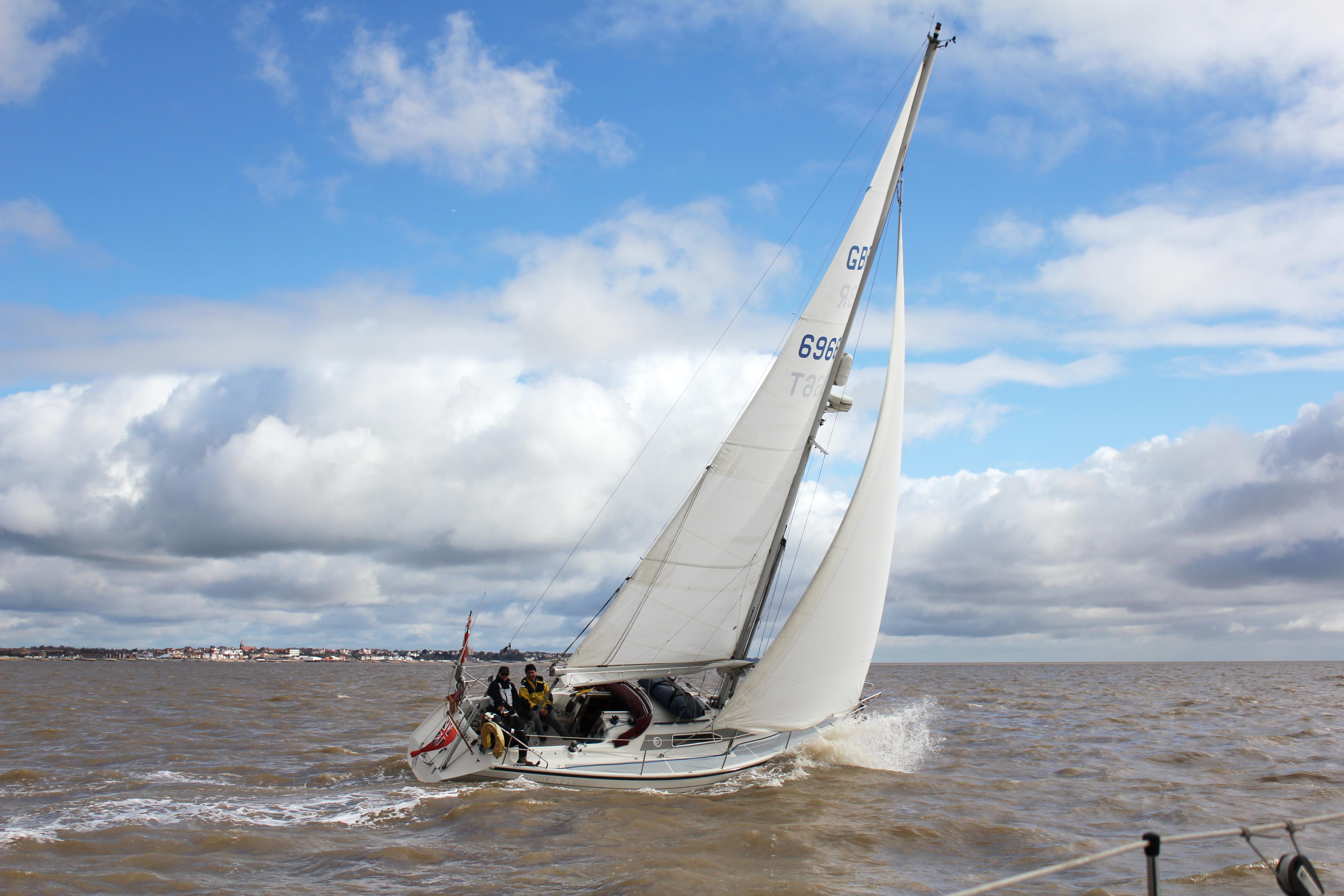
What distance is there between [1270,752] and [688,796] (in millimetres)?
14759

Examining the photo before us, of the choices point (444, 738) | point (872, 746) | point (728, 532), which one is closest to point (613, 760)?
point (444, 738)

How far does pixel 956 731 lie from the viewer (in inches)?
958

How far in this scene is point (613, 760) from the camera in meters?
12.8

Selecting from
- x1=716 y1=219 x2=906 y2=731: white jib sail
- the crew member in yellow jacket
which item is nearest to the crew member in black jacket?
A: the crew member in yellow jacket

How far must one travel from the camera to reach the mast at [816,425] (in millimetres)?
14547

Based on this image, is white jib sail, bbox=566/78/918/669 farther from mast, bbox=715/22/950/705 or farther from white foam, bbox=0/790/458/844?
white foam, bbox=0/790/458/844

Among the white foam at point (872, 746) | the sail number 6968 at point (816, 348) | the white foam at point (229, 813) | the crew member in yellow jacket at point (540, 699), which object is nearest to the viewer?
the white foam at point (229, 813)

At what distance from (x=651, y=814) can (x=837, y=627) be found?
423 cm

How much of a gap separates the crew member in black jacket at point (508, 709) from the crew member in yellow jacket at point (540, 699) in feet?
0.30

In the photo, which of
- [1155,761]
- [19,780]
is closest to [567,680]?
[19,780]

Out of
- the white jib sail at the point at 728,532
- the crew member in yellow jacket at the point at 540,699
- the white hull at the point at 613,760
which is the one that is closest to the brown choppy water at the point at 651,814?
the white hull at the point at 613,760

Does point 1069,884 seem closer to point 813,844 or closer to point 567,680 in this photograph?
point 813,844

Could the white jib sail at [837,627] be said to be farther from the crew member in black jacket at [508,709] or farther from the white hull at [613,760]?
the crew member in black jacket at [508,709]

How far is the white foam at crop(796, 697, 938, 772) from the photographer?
17.0 m
